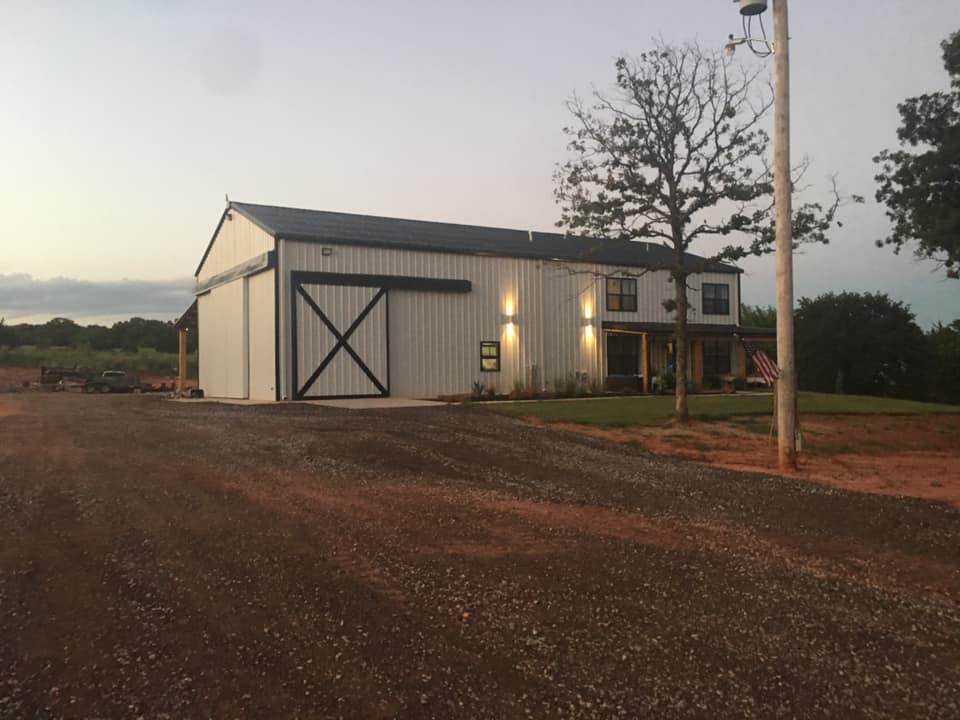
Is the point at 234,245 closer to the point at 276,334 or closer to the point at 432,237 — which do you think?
the point at 276,334

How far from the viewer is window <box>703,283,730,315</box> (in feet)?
107

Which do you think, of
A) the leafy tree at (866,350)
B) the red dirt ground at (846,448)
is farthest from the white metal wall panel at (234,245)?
the leafy tree at (866,350)

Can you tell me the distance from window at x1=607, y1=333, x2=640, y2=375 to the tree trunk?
1168 centimetres

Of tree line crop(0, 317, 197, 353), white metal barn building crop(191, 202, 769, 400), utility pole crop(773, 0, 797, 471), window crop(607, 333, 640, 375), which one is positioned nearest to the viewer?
utility pole crop(773, 0, 797, 471)

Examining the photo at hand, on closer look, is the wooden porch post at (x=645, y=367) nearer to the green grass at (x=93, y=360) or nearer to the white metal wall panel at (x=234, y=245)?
the white metal wall panel at (x=234, y=245)

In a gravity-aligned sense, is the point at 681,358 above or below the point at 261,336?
below

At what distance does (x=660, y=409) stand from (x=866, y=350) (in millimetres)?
38180

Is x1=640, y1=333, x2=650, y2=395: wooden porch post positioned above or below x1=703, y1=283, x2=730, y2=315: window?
below

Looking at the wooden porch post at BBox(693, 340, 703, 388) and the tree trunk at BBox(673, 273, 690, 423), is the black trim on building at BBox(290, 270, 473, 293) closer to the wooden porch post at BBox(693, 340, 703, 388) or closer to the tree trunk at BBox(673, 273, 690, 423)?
the tree trunk at BBox(673, 273, 690, 423)

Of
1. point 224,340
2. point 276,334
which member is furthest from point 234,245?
point 276,334

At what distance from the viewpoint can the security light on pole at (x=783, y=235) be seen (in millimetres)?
11234

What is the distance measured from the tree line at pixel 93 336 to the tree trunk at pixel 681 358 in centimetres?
5901

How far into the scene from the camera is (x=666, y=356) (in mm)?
30859

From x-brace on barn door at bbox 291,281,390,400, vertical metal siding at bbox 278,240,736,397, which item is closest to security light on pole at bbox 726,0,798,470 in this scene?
vertical metal siding at bbox 278,240,736,397
